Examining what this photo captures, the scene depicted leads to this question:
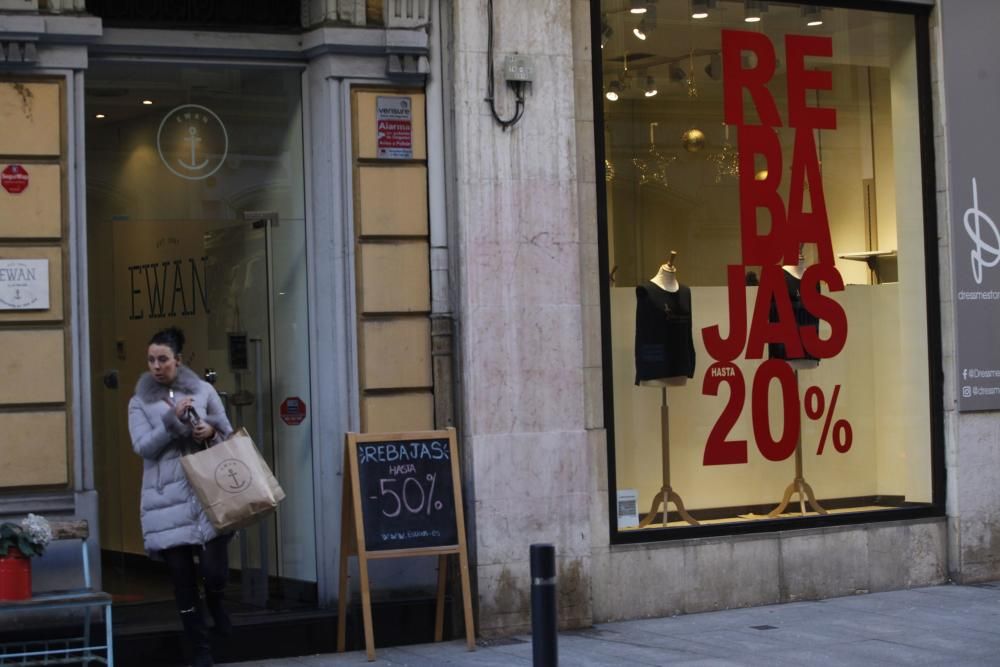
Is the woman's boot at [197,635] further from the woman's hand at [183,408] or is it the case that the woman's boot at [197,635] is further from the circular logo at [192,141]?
the circular logo at [192,141]

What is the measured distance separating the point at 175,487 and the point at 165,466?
127 millimetres

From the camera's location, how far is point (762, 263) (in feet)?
36.9

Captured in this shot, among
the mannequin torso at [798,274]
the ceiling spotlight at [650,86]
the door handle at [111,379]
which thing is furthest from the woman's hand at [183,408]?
the mannequin torso at [798,274]

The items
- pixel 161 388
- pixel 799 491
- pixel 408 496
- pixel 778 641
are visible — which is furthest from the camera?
pixel 799 491

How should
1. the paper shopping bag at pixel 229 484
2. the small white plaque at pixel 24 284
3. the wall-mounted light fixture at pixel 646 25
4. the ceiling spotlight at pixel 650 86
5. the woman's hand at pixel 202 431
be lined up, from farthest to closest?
the ceiling spotlight at pixel 650 86 < the wall-mounted light fixture at pixel 646 25 < the small white plaque at pixel 24 284 < the woman's hand at pixel 202 431 < the paper shopping bag at pixel 229 484

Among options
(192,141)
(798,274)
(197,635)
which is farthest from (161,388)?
(798,274)

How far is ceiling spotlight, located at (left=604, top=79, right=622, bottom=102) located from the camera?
34.9ft

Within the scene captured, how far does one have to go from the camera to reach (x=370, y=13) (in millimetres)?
9578

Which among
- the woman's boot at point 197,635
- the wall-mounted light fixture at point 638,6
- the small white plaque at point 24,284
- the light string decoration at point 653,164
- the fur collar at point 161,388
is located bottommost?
the woman's boot at point 197,635

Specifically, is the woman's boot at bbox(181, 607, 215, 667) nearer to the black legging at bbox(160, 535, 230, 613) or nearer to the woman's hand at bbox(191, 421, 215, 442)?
the black legging at bbox(160, 535, 230, 613)

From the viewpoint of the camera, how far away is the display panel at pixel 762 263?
1078 centimetres

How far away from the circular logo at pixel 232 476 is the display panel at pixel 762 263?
122 inches

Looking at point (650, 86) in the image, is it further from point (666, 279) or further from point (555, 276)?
point (555, 276)

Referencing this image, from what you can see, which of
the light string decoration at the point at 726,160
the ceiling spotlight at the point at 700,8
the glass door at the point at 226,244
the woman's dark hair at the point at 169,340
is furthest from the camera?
the light string decoration at the point at 726,160
